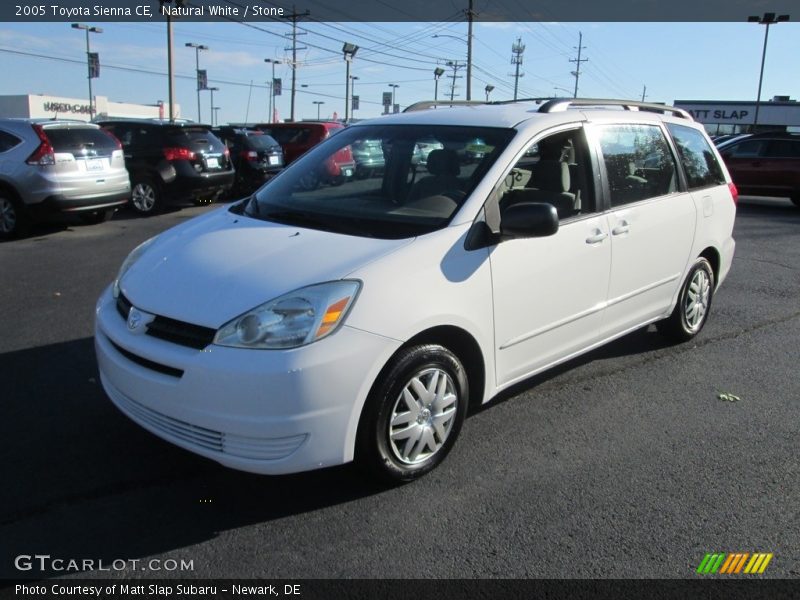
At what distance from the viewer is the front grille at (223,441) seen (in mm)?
2930

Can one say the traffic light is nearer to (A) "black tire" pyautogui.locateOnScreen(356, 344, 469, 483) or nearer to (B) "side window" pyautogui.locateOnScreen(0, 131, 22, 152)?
(B) "side window" pyautogui.locateOnScreen(0, 131, 22, 152)

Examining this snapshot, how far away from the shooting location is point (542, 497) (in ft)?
11.0

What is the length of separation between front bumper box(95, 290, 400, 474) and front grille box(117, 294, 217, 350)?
Answer: 0.10 feet

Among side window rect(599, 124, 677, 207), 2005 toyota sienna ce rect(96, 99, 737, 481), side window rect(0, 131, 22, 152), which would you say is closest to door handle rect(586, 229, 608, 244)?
2005 toyota sienna ce rect(96, 99, 737, 481)

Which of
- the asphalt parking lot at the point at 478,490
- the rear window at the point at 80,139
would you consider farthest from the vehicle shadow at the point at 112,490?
the rear window at the point at 80,139

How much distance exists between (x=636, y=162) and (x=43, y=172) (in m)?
8.05

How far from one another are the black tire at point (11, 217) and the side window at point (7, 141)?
0.60 m

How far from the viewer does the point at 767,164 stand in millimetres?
16406

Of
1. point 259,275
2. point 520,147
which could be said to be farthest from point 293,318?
point 520,147

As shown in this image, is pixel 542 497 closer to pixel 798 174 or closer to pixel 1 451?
pixel 1 451

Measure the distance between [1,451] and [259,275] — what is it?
1711 mm

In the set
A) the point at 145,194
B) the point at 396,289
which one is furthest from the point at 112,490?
the point at 145,194

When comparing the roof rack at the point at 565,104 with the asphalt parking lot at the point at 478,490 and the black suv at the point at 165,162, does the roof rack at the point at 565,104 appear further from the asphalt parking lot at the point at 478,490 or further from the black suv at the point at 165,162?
the black suv at the point at 165,162

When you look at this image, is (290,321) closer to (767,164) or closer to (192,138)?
(192,138)
